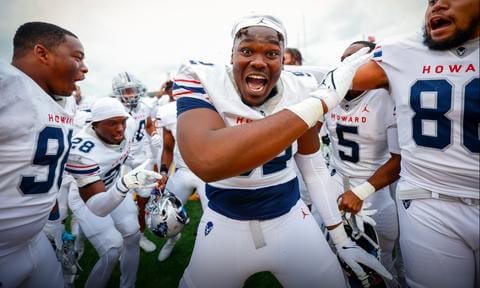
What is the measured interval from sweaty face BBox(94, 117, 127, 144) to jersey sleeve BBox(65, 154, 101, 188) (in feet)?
1.90

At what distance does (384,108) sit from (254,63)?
63.2 inches

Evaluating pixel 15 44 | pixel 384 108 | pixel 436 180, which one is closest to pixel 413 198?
pixel 436 180

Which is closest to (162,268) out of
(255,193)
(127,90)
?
(255,193)

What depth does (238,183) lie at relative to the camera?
5.26 ft

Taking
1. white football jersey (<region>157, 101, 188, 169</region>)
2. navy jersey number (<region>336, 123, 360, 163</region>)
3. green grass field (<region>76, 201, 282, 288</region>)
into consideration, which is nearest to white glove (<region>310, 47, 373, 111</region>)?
navy jersey number (<region>336, 123, 360, 163</region>)

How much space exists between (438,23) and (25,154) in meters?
2.81

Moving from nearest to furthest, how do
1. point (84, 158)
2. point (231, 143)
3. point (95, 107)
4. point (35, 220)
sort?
point (231, 143), point (35, 220), point (84, 158), point (95, 107)

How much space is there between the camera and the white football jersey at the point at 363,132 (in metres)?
2.44

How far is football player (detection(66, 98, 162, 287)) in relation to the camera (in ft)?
8.47

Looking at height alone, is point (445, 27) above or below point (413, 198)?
above

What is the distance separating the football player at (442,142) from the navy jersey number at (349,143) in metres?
0.84

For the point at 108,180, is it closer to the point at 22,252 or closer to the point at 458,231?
the point at 22,252

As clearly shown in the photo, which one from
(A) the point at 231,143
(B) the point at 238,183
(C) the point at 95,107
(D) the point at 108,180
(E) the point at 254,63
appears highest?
(E) the point at 254,63

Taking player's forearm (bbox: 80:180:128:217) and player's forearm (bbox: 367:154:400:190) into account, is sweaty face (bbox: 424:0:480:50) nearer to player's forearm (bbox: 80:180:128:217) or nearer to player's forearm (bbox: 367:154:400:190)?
player's forearm (bbox: 367:154:400:190)
